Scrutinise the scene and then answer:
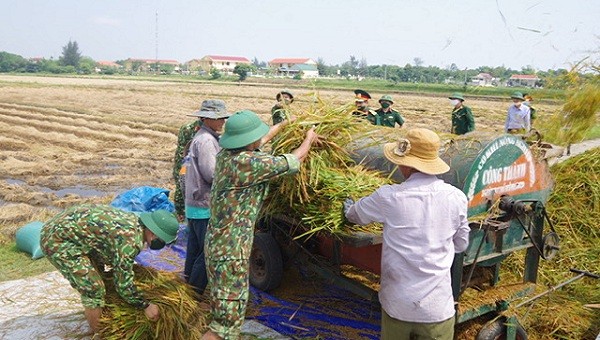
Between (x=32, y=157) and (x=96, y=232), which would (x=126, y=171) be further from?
(x=96, y=232)

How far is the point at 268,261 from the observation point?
521 cm

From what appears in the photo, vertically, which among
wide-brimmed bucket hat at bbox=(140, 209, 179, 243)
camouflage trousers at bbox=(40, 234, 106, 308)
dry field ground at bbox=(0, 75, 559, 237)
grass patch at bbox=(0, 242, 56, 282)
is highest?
wide-brimmed bucket hat at bbox=(140, 209, 179, 243)

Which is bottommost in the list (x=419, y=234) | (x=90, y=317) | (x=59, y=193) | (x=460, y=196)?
(x=59, y=193)

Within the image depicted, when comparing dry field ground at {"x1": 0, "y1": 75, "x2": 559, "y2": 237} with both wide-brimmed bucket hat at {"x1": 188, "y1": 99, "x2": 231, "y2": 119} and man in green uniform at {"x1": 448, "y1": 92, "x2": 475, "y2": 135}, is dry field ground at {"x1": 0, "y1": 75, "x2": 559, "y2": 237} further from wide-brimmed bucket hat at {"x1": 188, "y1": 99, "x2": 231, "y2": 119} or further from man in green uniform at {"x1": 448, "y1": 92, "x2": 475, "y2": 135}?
man in green uniform at {"x1": 448, "y1": 92, "x2": 475, "y2": 135}

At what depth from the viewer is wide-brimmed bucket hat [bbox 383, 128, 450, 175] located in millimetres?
3139

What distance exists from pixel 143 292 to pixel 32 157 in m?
12.2

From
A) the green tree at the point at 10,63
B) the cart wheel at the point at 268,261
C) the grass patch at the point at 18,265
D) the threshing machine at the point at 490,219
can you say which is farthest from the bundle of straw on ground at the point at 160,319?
the green tree at the point at 10,63

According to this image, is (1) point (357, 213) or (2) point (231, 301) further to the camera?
(2) point (231, 301)

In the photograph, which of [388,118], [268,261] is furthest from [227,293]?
[388,118]

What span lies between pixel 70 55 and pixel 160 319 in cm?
16903

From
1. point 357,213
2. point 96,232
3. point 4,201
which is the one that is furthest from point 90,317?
point 4,201

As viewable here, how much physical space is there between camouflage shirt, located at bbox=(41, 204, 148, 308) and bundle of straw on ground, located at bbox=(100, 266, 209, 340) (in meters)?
Result: 0.13

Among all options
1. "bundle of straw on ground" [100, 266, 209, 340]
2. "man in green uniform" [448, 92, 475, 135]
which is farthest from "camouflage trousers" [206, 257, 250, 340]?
"man in green uniform" [448, 92, 475, 135]

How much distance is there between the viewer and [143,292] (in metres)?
4.31
